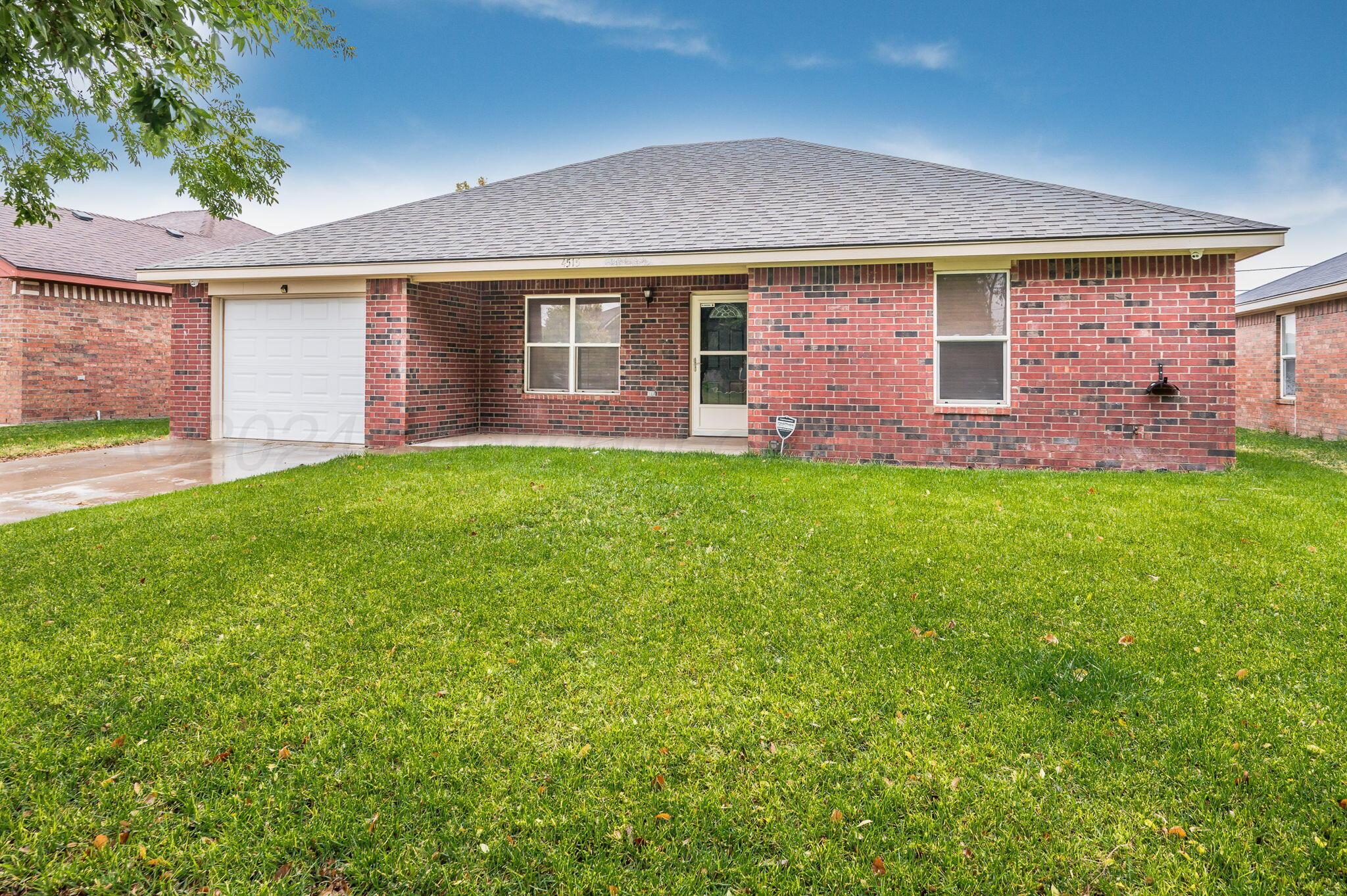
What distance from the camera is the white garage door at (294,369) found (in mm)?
10953

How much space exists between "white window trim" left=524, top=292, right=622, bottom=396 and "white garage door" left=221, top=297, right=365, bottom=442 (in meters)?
2.59

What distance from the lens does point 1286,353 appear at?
15297 mm

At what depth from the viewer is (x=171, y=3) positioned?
377 centimetres

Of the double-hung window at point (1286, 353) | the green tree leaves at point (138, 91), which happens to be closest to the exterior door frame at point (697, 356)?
the green tree leaves at point (138, 91)

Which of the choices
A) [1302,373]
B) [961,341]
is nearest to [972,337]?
[961,341]

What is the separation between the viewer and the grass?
10.2 metres

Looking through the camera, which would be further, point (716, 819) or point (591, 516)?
point (591, 516)

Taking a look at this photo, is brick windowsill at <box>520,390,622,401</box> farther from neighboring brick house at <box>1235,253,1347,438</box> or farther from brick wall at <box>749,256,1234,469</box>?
neighboring brick house at <box>1235,253,1347,438</box>

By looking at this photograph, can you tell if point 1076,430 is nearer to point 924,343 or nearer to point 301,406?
point 924,343

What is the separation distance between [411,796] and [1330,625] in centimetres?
457

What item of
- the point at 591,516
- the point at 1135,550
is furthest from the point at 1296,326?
the point at 591,516

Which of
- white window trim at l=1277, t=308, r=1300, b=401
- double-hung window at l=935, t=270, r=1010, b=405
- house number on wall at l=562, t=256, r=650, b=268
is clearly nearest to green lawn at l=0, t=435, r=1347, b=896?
double-hung window at l=935, t=270, r=1010, b=405

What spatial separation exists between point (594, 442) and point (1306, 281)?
600 inches

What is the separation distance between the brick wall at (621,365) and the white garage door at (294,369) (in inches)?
84.8
